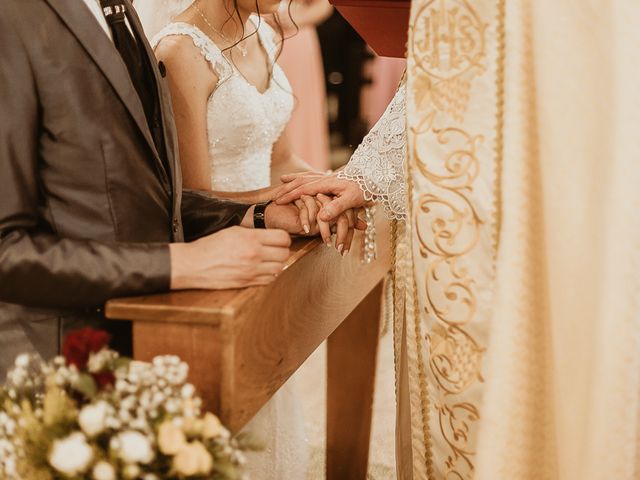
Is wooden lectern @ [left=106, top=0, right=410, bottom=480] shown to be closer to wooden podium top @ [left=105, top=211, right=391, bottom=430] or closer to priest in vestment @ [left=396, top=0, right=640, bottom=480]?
wooden podium top @ [left=105, top=211, right=391, bottom=430]

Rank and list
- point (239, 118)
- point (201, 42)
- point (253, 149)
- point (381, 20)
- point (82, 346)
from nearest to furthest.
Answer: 1. point (82, 346)
2. point (381, 20)
3. point (201, 42)
4. point (239, 118)
5. point (253, 149)

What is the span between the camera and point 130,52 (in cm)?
136

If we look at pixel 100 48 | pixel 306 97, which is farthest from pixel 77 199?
pixel 306 97

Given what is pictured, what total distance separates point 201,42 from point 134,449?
1283 millimetres

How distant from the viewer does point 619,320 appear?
1.04 meters

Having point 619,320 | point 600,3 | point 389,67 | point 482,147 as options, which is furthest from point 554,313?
point 389,67

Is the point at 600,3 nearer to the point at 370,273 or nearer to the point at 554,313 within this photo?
the point at 554,313

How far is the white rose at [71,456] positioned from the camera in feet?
2.92

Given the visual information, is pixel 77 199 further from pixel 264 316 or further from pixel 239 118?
pixel 239 118

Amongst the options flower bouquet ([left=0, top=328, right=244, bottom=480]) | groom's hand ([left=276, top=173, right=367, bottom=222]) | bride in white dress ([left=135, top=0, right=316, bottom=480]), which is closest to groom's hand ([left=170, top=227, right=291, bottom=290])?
flower bouquet ([left=0, top=328, right=244, bottom=480])

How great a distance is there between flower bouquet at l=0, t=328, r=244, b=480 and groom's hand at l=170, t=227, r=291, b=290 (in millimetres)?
162

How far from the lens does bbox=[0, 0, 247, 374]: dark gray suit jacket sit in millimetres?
1139

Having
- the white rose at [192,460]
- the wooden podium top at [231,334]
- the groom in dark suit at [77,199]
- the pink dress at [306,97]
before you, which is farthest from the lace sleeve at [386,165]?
the pink dress at [306,97]

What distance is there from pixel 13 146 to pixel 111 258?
21 centimetres
